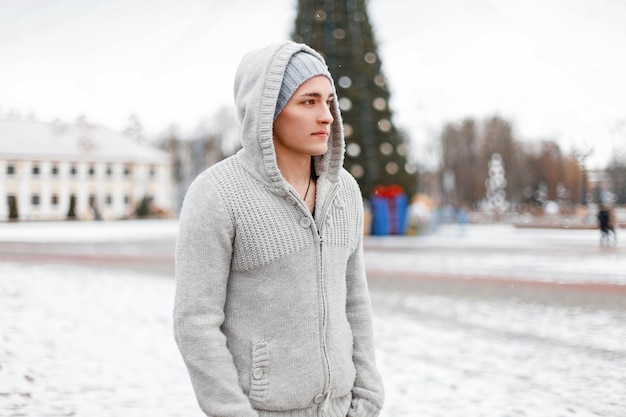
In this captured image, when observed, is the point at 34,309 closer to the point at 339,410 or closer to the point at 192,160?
the point at 339,410

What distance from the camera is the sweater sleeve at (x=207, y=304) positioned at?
146 cm

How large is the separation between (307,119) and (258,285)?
39 centimetres

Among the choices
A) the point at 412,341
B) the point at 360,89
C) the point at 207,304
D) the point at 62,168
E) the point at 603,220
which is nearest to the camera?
the point at 207,304

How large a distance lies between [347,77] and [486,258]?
7.91 m

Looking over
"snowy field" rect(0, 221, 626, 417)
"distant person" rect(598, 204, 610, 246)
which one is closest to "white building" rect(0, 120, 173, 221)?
"snowy field" rect(0, 221, 626, 417)

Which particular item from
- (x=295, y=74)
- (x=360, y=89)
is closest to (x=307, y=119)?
(x=295, y=74)

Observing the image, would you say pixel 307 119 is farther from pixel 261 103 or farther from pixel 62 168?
pixel 62 168

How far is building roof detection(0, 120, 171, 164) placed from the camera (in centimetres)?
1116

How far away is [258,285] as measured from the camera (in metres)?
1.54

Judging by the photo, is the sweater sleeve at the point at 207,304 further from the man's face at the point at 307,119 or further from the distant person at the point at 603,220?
the distant person at the point at 603,220

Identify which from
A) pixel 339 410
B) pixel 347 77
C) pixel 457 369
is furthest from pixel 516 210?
pixel 339 410

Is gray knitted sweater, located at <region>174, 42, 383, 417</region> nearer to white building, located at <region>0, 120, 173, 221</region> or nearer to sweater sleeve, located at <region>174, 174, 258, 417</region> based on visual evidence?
sweater sleeve, located at <region>174, 174, 258, 417</region>

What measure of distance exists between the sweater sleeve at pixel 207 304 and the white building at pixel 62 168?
827 centimetres

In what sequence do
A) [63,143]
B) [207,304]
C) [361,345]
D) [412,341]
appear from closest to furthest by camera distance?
[207,304] → [361,345] → [412,341] → [63,143]
